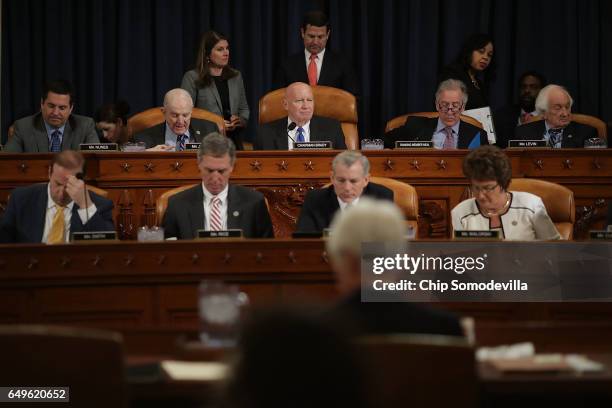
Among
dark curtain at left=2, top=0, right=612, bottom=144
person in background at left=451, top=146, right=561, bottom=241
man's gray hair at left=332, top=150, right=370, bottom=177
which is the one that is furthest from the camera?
dark curtain at left=2, top=0, right=612, bottom=144

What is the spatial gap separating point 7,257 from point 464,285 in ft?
6.15

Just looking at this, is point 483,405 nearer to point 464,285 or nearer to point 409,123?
point 464,285

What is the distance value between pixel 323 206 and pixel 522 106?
11.8ft

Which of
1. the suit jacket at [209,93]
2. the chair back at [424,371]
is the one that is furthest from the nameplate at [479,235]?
the suit jacket at [209,93]

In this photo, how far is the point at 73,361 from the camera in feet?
7.57

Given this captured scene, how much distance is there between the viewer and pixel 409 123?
711cm

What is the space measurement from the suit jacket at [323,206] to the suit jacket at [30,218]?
3.16ft

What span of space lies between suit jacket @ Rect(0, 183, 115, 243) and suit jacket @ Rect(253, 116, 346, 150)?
1.71m

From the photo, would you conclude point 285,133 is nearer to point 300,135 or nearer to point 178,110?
point 300,135

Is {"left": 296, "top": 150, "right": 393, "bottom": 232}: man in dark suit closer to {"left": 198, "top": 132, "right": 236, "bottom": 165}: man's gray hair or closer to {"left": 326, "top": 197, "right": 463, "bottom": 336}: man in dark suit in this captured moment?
{"left": 198, "top": 132, "right": 236, "bottom": 165}: man's gray hair

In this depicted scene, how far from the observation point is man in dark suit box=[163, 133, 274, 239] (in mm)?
5227

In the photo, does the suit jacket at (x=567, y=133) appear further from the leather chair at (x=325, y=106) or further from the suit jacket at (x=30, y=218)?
the suit jacket at (x=30, y=218)

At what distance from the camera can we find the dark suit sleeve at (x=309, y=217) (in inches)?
205
